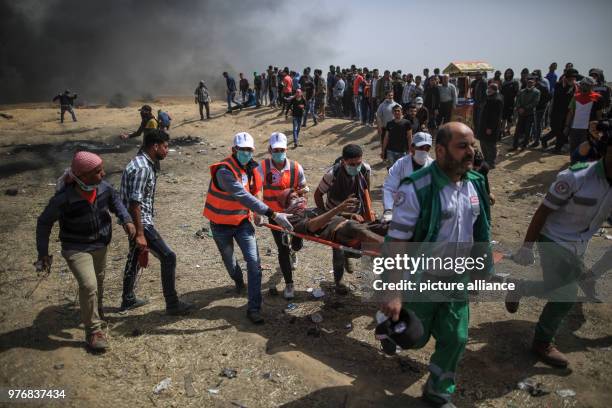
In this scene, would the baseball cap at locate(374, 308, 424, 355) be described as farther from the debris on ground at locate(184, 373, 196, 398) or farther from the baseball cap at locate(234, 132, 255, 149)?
the baseball cap at locate(234, 132, 255, 149)

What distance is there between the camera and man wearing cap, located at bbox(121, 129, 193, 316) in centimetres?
414

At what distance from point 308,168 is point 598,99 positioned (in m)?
7.16

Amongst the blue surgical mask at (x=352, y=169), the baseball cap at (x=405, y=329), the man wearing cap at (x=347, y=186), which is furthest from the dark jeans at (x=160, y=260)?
the baseball cap at (x=405, y=329)

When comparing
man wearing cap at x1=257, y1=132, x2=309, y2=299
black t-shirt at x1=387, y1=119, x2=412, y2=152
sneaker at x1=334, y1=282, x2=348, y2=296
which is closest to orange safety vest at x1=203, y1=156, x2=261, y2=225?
man wearing cap at x1=257, y1=132, x2=309, y2=299

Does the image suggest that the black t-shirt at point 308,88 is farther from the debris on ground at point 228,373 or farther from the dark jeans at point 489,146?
the debris on ground at point 228,373

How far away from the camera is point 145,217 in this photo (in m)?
4.32

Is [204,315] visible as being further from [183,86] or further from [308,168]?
[183,86]

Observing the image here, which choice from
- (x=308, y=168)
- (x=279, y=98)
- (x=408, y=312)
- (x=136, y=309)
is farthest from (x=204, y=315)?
(x=279, y=98)

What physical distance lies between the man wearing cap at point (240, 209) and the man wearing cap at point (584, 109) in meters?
7.41

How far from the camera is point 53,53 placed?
3334 cm

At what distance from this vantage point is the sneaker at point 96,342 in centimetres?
383

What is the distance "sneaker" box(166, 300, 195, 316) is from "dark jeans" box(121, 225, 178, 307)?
0.04 m

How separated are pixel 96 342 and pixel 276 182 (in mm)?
2548

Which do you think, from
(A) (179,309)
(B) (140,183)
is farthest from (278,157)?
(A) (179,309)
